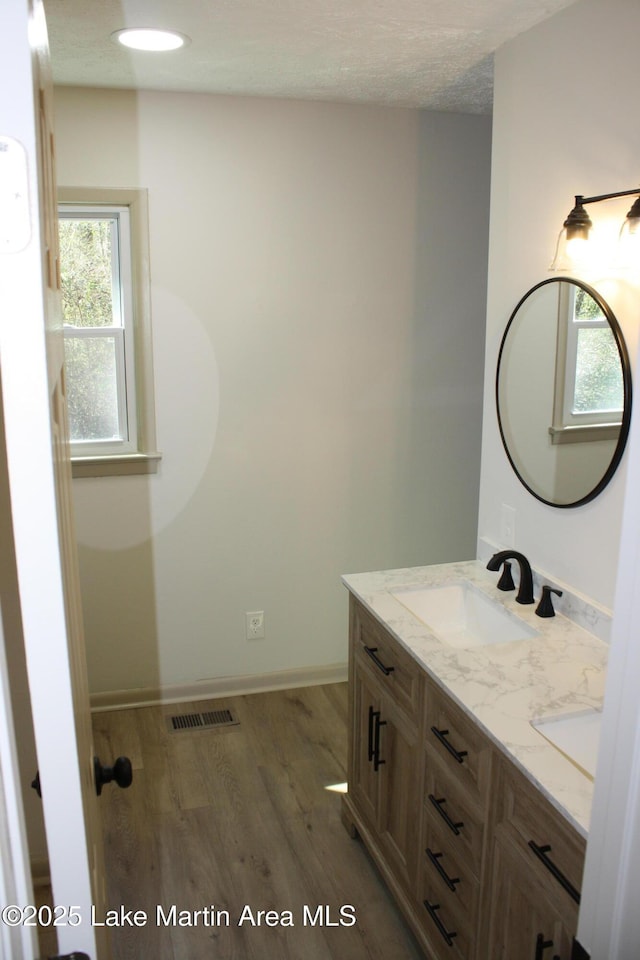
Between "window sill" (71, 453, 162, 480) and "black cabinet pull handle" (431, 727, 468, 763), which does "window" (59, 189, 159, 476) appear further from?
"black cabinet pull handle" (431, 727, 468, 763)

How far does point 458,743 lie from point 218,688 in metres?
1.98

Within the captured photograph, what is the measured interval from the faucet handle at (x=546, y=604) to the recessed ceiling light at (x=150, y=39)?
2043mm

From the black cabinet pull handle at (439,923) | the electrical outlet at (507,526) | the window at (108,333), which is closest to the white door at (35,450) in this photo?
the black cabinet pull handle at (439,923)

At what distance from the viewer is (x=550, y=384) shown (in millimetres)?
2418

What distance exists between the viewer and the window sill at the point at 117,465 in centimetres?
337

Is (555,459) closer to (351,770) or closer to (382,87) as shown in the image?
(351,770)

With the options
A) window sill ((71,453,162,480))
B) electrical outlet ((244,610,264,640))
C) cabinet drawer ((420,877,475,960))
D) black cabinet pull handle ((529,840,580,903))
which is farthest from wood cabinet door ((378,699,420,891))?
window sill ((71,453,162,480))

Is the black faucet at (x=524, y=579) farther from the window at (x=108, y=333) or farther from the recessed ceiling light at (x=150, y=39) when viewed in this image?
the recessed ceiling light at (x=150, y=39)

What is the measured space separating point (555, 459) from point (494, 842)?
1094 millimetres

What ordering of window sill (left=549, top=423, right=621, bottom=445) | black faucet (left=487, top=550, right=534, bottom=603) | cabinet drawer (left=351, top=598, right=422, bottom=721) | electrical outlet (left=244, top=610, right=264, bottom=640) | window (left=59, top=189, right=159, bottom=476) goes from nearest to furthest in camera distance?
window sill (left=549, top=423, right=621, bottom=445), cabinet drawer (left=351, top=598, right=422, bottom=721), black faucet (left=487, top=550, right=534, bottom=603), window (left=59, top=189, right=159, bottom=476), electrical outlet (left=244, top=610, right=264, bottom=640)

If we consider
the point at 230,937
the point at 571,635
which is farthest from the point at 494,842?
the point at 230,937

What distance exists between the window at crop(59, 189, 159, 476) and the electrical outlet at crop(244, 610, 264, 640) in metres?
0.83

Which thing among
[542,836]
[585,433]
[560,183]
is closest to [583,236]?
[560,183]

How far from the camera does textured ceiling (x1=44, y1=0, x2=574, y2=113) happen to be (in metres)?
2.26
